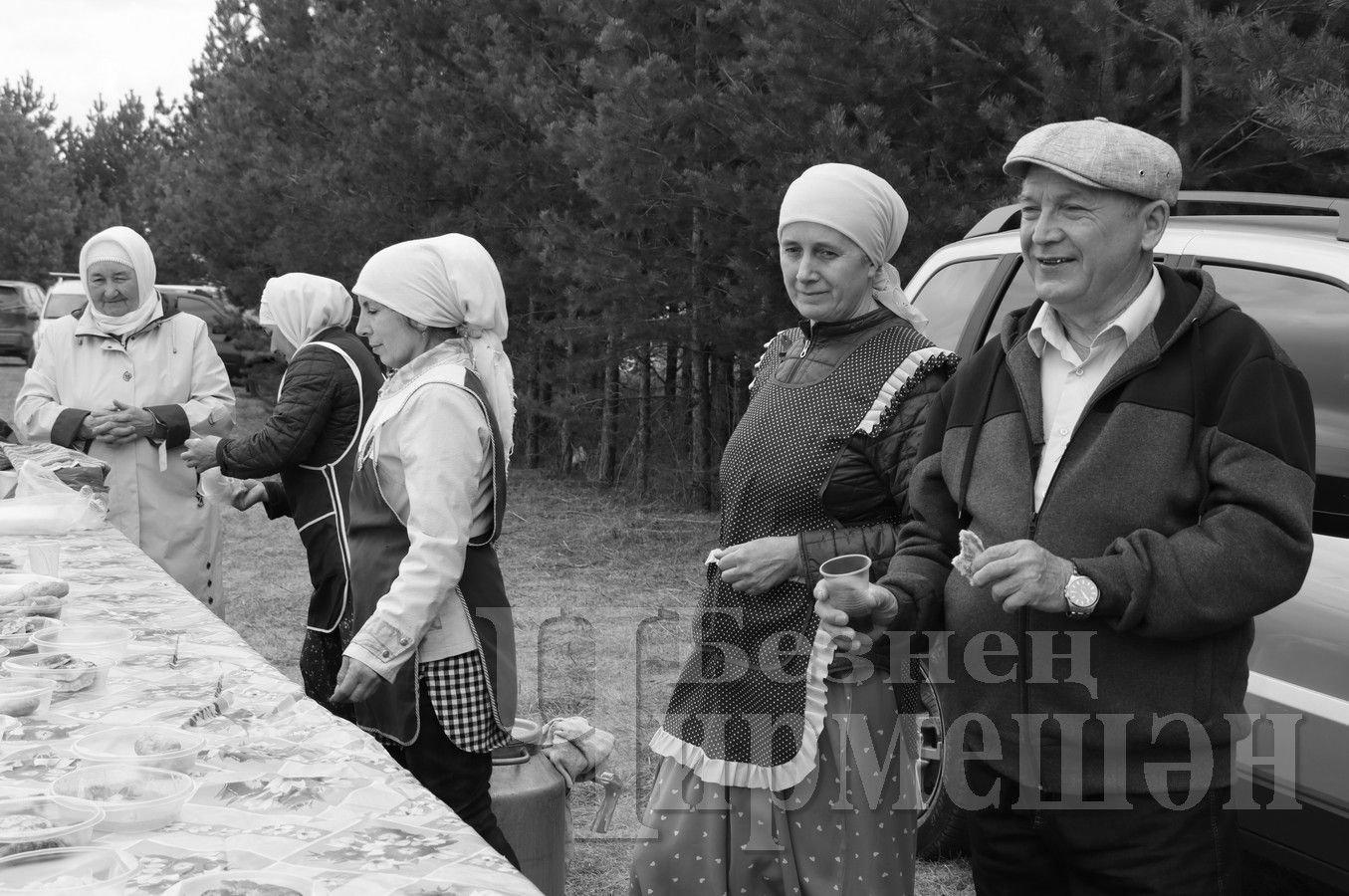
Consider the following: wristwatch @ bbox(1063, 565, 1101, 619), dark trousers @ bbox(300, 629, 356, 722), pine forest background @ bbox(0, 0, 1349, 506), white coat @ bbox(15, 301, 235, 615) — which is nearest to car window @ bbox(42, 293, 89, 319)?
pine forest background @ bbox(0, 0, 1349, 506)

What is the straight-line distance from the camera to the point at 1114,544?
1949mm

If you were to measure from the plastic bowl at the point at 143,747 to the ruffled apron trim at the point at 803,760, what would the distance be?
1.01 meters

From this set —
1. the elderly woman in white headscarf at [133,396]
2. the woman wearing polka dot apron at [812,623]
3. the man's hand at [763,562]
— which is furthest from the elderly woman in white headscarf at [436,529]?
the elderly woman in white headscarf at [133,396]

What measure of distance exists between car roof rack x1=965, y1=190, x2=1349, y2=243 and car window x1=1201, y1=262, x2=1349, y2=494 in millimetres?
141

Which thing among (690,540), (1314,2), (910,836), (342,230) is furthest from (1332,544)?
(342,230)

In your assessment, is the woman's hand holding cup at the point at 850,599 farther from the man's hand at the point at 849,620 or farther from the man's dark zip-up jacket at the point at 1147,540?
the man's dark zip-up jacket at the point at 1147,540

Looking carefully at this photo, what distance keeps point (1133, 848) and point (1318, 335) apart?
145cm

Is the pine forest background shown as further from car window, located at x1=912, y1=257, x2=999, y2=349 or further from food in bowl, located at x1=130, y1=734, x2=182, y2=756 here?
food in bowl, located at x1=130, y1=734, x2=182, y2=756

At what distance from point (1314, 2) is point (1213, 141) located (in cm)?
69

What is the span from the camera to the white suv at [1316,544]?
8.96ft

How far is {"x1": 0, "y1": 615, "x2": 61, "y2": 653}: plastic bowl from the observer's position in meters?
2.52

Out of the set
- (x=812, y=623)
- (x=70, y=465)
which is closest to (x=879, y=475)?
(x=812, y=623)

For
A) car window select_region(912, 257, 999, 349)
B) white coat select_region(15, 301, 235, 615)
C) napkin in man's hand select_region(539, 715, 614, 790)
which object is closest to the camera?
napkin in man's hand select_region(539, 715, 614, 790)

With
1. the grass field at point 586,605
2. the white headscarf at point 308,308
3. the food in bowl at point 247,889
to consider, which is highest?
the white headscarf at point 308,308
